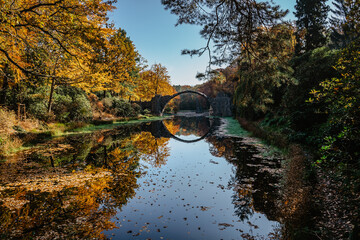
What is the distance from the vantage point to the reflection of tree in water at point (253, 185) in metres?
4.05

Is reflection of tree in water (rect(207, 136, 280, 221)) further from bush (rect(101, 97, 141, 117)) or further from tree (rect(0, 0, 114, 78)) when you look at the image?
bush (rect(101, 97, 141, 117))

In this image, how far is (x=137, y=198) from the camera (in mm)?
4613

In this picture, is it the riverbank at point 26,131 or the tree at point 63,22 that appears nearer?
the tree at point 63,22

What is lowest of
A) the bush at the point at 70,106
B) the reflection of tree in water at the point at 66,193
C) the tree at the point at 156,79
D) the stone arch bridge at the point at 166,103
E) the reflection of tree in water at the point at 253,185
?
the reflection of tree in water at the point at 66,193

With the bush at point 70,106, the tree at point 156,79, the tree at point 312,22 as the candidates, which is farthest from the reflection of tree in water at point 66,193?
the tree at point 156,79

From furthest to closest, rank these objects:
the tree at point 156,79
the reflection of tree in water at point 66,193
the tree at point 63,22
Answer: the tree at point 156,79, the tree at point 63,22, the reflection of tree in water at point 66,193

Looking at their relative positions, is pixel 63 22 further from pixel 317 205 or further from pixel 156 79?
pixel 156 79

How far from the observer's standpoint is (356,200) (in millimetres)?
3555

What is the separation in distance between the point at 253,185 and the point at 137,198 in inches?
125

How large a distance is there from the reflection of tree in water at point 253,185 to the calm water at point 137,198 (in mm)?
20

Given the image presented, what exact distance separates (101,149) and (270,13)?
29.5 feet

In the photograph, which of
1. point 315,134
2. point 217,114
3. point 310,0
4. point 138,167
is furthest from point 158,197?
point 217,114

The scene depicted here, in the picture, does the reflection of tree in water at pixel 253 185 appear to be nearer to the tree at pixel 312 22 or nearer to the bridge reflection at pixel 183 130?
the bridge reflection at pixel 183 130

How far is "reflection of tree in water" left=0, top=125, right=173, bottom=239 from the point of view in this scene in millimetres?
3332
